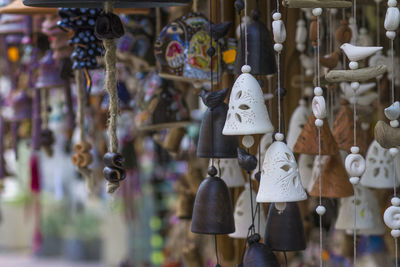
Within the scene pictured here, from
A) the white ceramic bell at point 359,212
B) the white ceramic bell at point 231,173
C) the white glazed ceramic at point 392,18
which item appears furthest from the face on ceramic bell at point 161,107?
the white glazed ceramic at point 392,18

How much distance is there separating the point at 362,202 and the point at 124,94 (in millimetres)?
885

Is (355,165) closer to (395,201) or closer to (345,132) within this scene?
(395,201)

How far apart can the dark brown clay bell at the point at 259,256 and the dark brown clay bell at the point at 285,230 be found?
1.5 inches

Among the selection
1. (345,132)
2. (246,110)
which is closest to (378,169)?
(345,132)

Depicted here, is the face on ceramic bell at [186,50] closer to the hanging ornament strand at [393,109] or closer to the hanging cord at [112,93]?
the hanging cord at [112,93]

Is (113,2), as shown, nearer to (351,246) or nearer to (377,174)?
(377,174)

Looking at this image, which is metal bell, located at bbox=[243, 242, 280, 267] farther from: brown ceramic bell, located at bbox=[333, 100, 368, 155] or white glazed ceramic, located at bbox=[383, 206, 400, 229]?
brown ceramic bell, located at bbox=[333, 100, 368, 155]

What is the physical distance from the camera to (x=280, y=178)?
112 cm

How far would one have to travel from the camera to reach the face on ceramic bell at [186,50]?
4.88 ft

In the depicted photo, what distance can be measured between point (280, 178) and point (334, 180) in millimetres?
260

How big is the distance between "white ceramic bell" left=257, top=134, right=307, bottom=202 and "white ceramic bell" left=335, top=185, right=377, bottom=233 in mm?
396

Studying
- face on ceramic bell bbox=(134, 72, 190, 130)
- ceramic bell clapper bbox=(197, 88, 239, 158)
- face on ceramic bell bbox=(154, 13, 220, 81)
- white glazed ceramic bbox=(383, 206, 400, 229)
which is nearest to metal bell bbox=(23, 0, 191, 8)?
ceramic bell clapper bbox=(197, 88, 239, 158)

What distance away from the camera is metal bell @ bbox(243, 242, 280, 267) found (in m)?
1.14

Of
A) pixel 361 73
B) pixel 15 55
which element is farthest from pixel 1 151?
pixel 361 73
